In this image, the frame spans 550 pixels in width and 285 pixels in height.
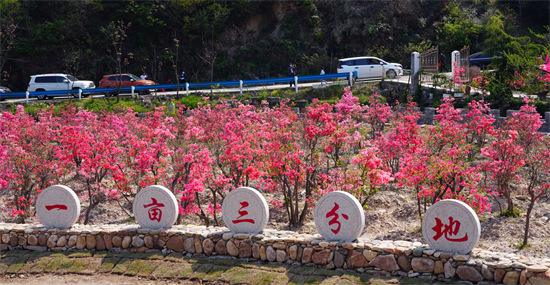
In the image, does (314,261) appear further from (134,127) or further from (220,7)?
(220,7)

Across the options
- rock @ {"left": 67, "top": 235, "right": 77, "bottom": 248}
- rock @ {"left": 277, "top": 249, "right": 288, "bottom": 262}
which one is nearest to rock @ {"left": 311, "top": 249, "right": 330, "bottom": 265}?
rock @ {"left": 277, "top": 249, "right": 288, "bottom": 262}

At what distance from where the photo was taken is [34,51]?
131 feet

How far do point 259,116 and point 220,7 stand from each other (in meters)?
25.3

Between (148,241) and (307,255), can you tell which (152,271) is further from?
(307,255)

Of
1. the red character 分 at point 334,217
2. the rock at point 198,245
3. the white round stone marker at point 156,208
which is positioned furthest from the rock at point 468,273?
the white round stone marker at point 156,208

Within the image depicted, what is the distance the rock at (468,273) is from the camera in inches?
308

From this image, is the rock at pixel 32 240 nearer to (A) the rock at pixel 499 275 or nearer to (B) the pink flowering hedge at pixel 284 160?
(B) the pink flowering hedge at pixel 284 160

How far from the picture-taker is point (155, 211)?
10234 millimetres

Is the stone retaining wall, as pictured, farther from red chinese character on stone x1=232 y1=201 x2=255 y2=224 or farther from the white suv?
the white suv

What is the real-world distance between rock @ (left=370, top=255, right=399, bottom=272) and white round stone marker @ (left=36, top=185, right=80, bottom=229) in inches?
229

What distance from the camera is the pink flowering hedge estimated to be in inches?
422

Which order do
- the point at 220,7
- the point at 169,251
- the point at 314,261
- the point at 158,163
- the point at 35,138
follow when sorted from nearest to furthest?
the point at 314,261 < the point at 169,251 < the point at 158,163 < the point at 35,138 < the point at 220,7

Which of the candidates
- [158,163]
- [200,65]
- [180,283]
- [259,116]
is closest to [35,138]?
[158,163]

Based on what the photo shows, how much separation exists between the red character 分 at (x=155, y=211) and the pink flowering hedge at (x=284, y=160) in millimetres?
841
